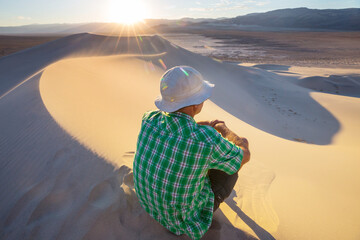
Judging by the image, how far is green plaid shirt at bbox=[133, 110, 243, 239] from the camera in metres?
1.27

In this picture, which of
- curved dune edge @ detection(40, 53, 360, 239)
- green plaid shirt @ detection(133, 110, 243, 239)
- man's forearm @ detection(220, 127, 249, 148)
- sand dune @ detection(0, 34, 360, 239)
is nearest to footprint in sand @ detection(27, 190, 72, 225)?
sand dune @ detection(0, 34, 360, 239)

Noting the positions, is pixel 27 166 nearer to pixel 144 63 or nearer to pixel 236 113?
pixel 236 113

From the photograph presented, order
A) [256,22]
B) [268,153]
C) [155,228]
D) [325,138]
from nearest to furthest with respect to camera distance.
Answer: [155,228]
[268,153]
[325,138]
[256,22]

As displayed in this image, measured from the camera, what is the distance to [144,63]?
29.9 feet

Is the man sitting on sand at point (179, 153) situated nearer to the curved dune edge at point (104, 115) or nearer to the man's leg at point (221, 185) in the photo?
the man's leg at point (221, 185)

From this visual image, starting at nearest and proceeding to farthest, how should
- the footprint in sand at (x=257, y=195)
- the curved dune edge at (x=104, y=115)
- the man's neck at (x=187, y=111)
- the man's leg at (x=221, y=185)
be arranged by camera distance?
the man's neck at (x=187, y=111) < the man's leg at (x=221, y=185) < the footprint in sand at (x=257, y=195) < the curved dune edge at (x=104, y=115)

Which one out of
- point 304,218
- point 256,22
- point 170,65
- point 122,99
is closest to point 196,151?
point 304,218

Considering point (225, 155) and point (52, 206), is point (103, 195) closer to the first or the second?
point (52, 206)

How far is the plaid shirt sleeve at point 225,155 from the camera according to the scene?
130cm

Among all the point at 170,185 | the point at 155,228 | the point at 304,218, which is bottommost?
the point at 304,218

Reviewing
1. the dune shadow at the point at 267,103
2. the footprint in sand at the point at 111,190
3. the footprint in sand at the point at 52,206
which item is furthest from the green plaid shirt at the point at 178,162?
the dune shadow at the point at 267,103

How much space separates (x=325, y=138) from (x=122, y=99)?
512 cm

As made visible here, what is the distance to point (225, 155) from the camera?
1.35 m

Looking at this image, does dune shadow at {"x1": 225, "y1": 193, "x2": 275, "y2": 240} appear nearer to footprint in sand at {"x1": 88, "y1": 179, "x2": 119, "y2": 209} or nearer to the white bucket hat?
footprint in sand at {"x1": 88, "y1": 179, "x2": 119, "y2": 209}
